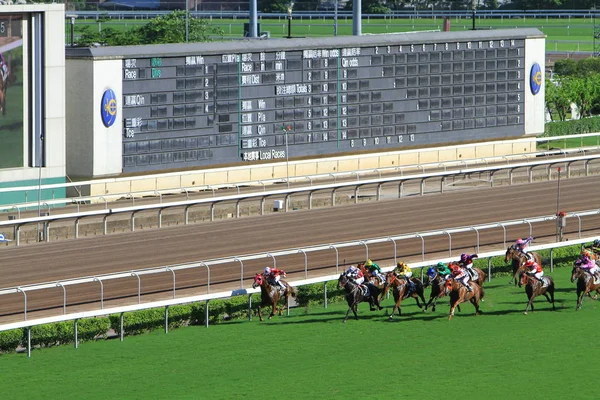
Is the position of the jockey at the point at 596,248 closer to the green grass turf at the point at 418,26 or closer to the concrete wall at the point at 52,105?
the concrete wall at the point at 52,105

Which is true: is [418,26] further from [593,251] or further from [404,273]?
[404,273]

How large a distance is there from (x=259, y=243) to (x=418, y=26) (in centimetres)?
6890

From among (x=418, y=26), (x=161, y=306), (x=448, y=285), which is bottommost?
(x=161, y=306)

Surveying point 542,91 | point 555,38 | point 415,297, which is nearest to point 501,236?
point 415,297

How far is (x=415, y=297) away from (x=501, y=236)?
6.75 metres

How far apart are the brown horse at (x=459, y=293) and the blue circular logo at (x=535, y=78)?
868 inches

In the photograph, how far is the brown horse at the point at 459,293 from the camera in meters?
22.7

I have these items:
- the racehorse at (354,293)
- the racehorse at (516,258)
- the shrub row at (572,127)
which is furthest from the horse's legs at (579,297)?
the shrub row at (572,127)

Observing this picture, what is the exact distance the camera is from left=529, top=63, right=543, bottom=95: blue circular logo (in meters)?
44.0

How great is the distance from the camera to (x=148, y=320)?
2177cm

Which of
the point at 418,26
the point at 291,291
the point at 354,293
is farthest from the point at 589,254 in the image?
the point at 418,26

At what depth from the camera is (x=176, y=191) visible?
112 feet

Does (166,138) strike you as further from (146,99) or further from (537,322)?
(537,322)

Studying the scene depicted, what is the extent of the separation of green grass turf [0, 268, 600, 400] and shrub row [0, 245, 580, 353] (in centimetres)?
23
